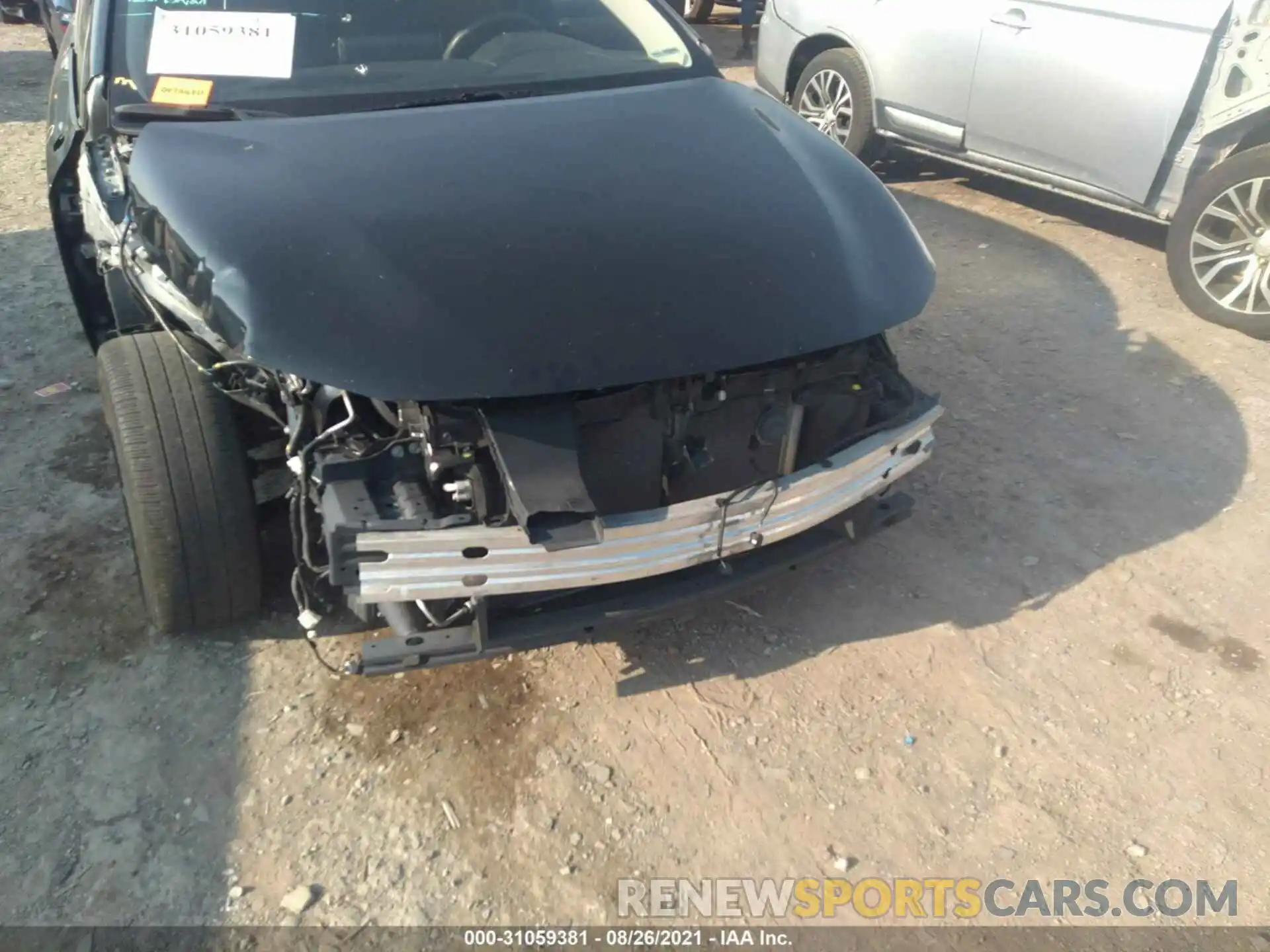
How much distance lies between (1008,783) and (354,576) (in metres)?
1.63

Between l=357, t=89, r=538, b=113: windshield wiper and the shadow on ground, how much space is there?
1.62 metres

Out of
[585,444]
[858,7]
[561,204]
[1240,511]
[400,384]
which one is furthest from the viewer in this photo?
[858,7]

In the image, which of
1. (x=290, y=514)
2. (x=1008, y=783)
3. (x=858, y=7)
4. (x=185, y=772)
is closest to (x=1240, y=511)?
(x=1008, y=783)

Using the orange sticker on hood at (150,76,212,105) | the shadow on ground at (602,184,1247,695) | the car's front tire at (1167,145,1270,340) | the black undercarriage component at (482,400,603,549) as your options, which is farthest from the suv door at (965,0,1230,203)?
the orange sticker on hood at (150,76,212,105)

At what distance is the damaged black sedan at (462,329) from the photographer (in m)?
2.03

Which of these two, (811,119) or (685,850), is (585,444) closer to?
(685,850)

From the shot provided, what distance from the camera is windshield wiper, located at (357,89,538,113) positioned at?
2773 mm

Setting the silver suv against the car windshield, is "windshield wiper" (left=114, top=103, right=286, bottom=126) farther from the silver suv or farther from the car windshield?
the silver suv

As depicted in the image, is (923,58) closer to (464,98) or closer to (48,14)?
(464,98)

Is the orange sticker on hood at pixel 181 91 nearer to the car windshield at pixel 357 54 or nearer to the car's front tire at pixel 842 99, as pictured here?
the car windshield at pixel 357 54

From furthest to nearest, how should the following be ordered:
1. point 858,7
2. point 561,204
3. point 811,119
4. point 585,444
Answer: point 811,119 < point 858,7 < point 561,204 < point 585,444

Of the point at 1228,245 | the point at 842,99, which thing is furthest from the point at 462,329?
the point at 842,99

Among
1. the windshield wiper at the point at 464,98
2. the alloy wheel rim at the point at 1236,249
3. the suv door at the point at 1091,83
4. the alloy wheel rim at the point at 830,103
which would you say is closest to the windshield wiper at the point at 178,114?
the windshield wiper at the point at 464,98

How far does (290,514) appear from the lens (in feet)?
7.41
